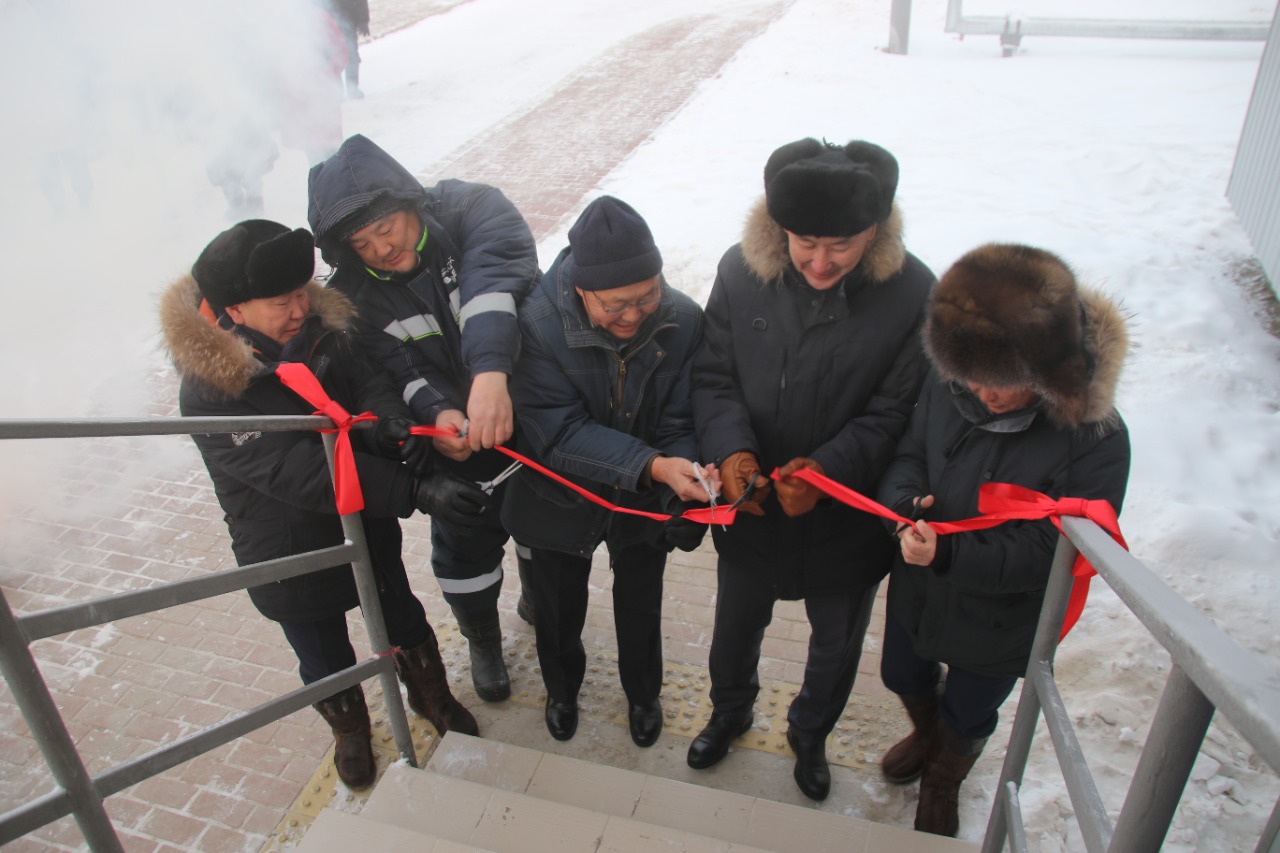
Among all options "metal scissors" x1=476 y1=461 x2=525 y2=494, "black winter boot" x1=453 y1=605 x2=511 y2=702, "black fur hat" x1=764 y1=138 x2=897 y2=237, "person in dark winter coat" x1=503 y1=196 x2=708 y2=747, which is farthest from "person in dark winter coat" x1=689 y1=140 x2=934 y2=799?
"black winter boot" x1=453 y1=605 x2=511 y2=702

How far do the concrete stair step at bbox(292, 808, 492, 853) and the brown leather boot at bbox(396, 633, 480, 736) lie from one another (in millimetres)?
788

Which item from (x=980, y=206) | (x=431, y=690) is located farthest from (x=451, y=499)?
(x=980, y=206)

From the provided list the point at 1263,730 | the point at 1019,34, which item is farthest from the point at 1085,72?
the point at 1263,730

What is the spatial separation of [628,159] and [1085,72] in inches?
244

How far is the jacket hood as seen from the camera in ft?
9.18

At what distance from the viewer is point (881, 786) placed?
3342 mm

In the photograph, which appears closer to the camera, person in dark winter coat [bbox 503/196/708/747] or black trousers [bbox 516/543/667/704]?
person in dark winter coat [bbox 503/196/708/747]

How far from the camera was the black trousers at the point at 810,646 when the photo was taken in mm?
3045

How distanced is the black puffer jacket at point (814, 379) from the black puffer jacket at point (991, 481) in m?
0.14

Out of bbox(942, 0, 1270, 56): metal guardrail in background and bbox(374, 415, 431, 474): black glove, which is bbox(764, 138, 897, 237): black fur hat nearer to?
bbox(374, 415, 431, 474): black glove

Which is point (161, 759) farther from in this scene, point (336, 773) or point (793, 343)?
point (793, 343)

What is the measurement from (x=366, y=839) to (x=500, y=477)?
1.16m

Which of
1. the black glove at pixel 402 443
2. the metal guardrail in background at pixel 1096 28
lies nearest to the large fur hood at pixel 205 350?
the black glove at pixel 402 443

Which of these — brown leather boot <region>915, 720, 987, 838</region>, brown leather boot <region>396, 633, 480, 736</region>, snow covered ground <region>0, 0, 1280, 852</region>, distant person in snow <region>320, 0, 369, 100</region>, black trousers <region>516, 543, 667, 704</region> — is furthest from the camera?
distant person in snow <region>320, 0, 369, 100</region>
